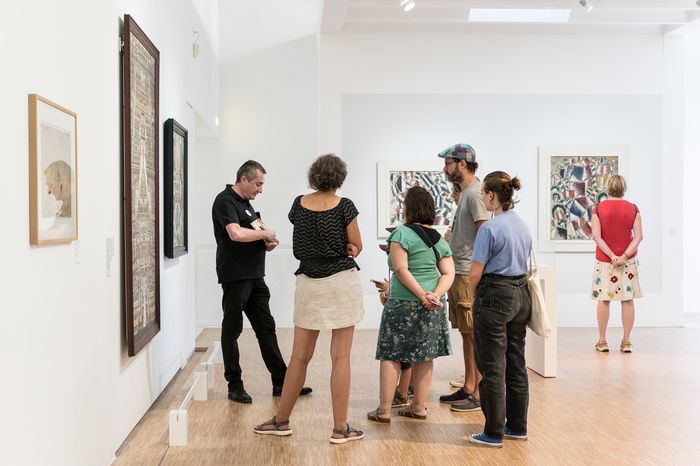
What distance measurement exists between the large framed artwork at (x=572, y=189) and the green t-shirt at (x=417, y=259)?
518cm

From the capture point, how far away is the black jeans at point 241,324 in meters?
5.40

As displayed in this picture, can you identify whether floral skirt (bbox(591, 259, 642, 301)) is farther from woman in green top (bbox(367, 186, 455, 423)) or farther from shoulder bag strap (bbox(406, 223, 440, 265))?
shoulder bag strap (bbox(406, 223, 440, 265))

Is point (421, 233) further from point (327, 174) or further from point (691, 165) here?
point (691, 165)

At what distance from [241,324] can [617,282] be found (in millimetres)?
4141

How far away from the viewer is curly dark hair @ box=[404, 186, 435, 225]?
4.71m

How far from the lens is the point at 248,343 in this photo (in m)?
8.21

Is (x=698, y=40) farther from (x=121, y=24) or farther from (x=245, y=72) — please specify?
(x=121, y=24)

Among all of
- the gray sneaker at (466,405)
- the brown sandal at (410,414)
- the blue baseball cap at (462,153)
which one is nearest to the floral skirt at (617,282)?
the gray sneaker at (466,405)

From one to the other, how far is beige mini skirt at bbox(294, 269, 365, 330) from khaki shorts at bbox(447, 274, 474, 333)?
1.26 metres

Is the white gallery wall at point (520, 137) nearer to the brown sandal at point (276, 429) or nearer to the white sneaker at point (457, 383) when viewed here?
the white sneaker at point (457, 383)

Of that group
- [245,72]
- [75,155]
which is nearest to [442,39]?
[245,72]

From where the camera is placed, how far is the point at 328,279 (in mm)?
4324

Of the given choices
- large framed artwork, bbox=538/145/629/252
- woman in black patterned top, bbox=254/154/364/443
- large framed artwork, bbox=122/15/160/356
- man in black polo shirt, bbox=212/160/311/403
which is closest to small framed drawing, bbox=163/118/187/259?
large framed artwork, bbox=122/15/160/356

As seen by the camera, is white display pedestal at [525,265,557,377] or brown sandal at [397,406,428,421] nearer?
brown sandal at [397,406,428,421]
